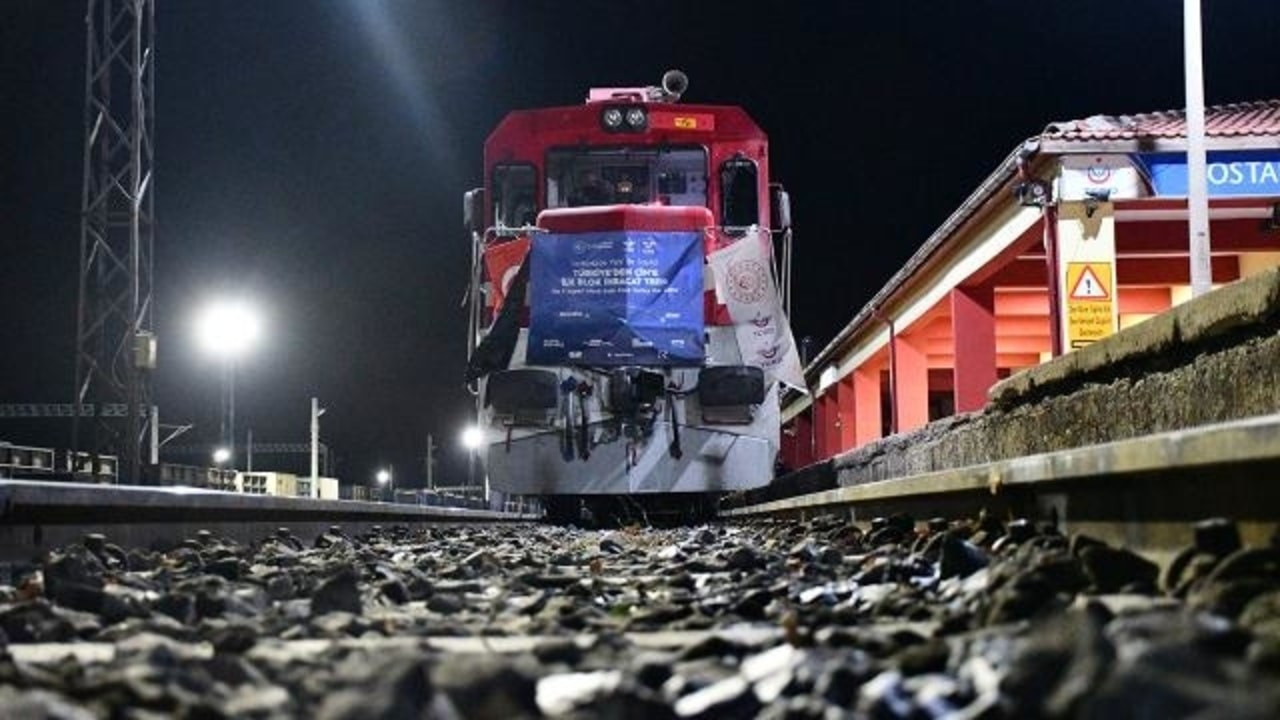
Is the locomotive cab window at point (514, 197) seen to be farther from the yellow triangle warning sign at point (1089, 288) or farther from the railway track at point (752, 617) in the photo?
the railway track at point (752, 617)

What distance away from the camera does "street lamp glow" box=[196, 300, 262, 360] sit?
81.0 ft

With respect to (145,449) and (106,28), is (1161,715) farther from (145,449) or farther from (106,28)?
(145,449)

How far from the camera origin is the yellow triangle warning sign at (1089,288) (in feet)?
43.1

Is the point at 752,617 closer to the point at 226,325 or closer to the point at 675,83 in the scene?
the point at 675,83

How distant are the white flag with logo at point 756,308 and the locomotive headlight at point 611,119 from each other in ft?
5.10

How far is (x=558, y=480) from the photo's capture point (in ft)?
35.7

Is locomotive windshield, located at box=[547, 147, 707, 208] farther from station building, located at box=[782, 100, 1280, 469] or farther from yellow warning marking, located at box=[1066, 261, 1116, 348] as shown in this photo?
yellow warning marking, located at box=[1066, 261, 1116, 348]

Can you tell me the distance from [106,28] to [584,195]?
848cm

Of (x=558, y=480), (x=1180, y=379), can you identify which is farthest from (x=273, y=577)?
(x=558, y=480)

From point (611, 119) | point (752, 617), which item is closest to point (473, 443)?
point (611, 119)

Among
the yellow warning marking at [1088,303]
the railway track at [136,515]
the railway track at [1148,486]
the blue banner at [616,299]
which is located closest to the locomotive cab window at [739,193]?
the blue banner at [616,299]

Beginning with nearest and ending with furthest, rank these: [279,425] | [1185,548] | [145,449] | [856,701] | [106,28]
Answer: [856,701] → [1185,548] → [106,28] → [145,449] → [279,425]

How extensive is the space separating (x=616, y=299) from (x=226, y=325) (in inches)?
622

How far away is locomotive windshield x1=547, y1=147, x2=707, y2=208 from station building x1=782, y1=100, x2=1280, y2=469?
12.1 ft
